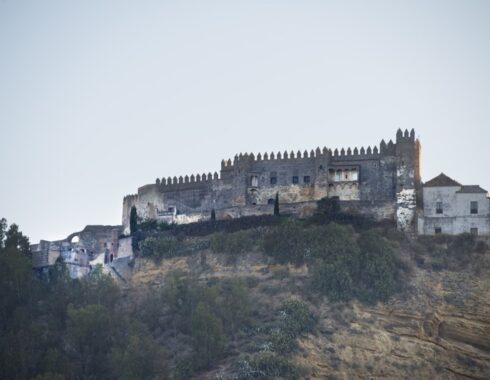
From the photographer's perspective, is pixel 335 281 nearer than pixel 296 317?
No

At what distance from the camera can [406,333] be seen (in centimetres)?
6981

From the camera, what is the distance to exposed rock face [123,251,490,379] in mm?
68250

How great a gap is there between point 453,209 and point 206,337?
16420 mm

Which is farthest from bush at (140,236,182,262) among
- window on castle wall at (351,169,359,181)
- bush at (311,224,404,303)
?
window on castle wall at (351,169,359,181)

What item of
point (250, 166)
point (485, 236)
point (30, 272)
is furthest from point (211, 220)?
point (485, 236)

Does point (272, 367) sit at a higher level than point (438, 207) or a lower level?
lower

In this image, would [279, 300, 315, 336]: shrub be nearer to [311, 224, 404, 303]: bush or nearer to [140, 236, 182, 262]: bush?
[311, 224, 404, 303]: bush

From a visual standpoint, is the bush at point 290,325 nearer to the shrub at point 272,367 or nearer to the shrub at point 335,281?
the shrub at point 272,367

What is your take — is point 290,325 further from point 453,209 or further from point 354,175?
point 354,175

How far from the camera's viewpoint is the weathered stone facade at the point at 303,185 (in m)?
76.9

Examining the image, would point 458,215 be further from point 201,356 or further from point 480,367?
point 201,356

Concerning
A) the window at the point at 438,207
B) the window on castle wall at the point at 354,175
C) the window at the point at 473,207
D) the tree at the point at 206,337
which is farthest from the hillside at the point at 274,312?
the window on castle wall at the point at 354,175

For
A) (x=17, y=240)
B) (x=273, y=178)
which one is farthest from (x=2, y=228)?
(x=273, y=178)

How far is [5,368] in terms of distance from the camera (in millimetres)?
68250
